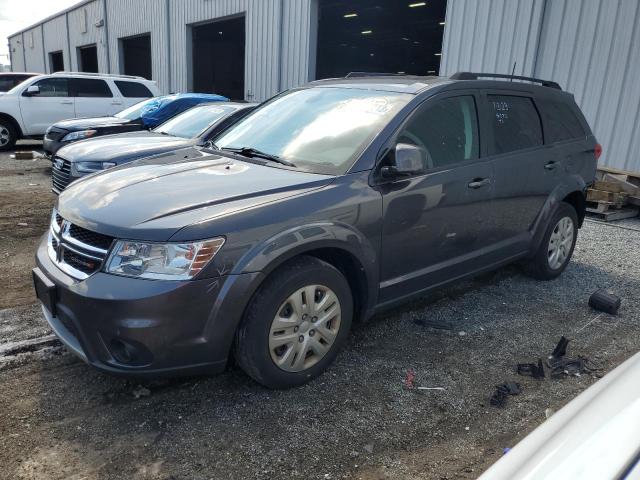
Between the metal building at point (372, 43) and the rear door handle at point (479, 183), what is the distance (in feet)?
18.5

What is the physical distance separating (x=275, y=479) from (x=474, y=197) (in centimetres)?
243

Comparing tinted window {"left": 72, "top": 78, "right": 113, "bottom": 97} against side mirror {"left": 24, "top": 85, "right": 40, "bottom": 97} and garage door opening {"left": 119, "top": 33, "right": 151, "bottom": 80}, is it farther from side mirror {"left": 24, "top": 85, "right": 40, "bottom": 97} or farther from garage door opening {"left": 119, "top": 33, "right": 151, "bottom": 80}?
garage door opening {"left": 119, "top": 33, "right": 151, "bottom": 80}

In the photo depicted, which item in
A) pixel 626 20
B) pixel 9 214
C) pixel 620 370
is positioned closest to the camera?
pixel 620 370

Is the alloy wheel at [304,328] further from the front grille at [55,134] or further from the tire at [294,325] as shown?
the front grille at [55,134]

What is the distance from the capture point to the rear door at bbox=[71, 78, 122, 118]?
1316 centimetres

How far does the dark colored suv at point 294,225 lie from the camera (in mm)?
2533

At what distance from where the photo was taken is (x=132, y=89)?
531 inches

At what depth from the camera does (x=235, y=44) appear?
91.1ft

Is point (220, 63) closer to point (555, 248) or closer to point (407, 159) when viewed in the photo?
point (555, 248)

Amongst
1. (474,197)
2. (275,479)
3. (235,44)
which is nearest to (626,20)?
(474,197)

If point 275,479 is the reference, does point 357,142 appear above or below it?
above

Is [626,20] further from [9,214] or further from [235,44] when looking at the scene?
[235,44]

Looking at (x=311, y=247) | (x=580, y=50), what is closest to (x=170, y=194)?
(x=311, y=247)

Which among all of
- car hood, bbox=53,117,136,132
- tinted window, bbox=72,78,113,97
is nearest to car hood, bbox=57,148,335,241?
car hood, bbox=53,117,136,132
